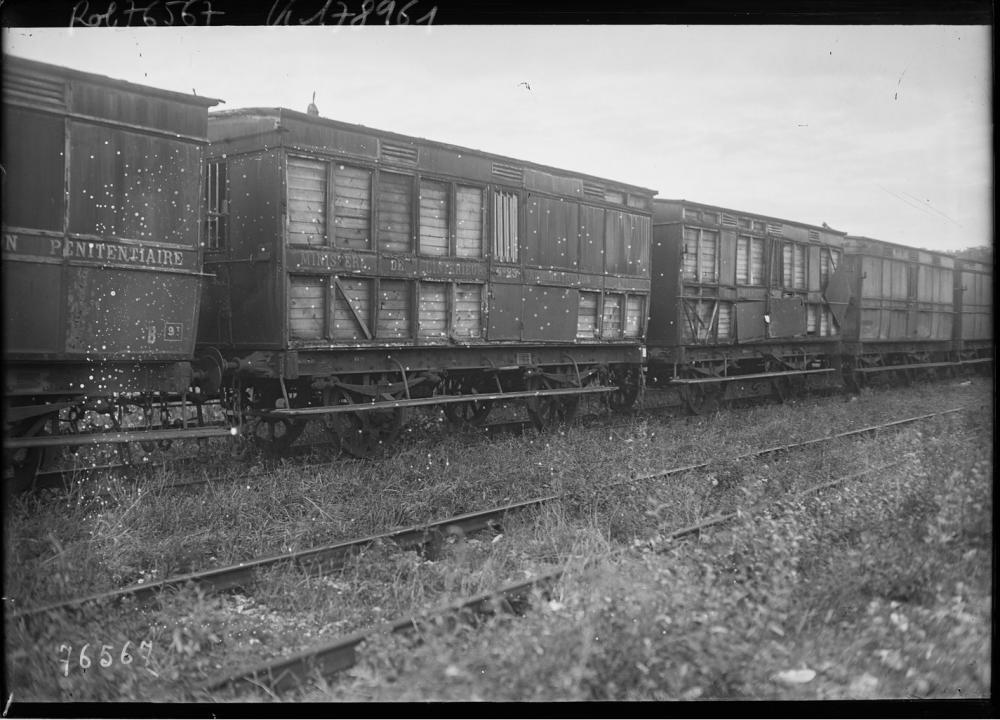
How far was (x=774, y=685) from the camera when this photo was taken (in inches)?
142

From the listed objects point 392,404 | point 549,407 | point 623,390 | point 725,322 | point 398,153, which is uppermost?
point 398,153

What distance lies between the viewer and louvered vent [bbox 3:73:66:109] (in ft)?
17.7

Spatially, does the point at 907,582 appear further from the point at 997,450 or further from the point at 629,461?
the point at 629,461

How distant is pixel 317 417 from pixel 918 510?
6.26 meters

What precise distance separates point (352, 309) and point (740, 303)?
29.8 ft

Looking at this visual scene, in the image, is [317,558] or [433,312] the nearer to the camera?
[317,558]

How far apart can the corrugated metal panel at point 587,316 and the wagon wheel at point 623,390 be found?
4.36 ft

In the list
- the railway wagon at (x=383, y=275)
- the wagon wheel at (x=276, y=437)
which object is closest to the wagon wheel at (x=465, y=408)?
the railway wagon at (x=383, y=275)

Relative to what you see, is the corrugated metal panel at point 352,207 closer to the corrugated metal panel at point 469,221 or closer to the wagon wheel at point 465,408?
the corrugated metal panel at point 469,221

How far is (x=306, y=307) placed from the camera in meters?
8.24

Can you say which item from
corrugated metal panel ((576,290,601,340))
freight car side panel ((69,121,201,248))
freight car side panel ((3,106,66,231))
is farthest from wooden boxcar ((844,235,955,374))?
freight car side panel ((3,106,66,231))

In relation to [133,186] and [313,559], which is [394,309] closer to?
[133,186]

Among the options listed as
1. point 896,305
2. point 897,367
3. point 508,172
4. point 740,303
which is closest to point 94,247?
point 508,172

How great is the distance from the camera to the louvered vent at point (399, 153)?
351 inches
